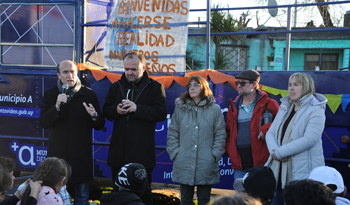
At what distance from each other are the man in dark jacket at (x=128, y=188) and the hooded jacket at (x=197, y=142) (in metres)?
1.38

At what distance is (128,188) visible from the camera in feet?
8.03

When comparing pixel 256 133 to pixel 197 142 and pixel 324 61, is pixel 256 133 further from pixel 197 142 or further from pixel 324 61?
pixel 324 61

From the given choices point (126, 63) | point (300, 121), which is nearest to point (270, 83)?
point (300, 121)

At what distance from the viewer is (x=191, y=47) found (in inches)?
→ 715

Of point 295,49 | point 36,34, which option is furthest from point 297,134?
point 295,49

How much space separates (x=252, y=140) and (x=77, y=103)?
2076mm

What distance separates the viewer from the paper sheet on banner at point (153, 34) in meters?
4.95

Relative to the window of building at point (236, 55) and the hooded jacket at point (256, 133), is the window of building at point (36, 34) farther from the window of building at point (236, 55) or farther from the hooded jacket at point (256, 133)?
the window of building at point (236, 55)

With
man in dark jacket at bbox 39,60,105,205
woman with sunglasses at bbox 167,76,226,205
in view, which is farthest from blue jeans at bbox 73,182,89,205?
woman with sunglasses at bbox 167,76,226,205

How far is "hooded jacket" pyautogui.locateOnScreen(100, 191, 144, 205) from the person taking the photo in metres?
2.33

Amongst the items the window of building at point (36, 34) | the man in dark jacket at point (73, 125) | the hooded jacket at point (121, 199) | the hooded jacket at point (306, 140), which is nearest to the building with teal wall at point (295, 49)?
the window of building at point (36, 34)

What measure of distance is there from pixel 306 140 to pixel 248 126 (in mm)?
735

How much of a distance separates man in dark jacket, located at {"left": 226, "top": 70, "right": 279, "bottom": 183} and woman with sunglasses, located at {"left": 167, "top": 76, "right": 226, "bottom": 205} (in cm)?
16

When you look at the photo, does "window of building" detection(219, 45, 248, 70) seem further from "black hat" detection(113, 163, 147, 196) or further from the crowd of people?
"black hat" detection(113, 163, 147, 196)
